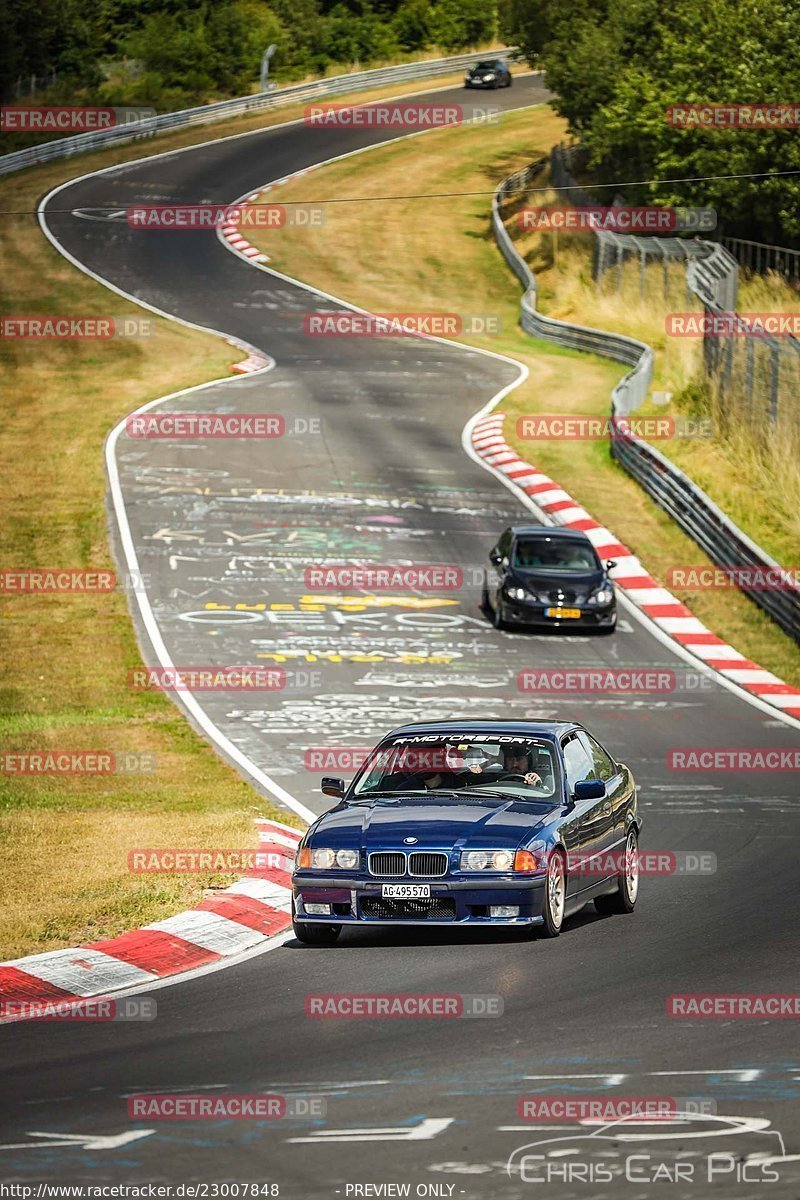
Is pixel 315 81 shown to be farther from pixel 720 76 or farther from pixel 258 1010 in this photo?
pixel 258 1010

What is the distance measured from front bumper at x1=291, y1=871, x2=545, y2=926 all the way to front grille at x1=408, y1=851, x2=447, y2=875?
0.21ft

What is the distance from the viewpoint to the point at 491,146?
248ft

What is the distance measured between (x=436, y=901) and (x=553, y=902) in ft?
2.62

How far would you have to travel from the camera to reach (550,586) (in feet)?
90.6

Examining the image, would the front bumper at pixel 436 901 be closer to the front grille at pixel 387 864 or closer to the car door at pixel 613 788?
the front grille at pixel 387 864

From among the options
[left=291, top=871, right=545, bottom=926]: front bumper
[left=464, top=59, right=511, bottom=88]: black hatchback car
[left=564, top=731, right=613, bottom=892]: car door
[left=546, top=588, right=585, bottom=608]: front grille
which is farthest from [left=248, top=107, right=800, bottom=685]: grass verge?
[left=291, top=871, right=545, bottom=926]: front bumper

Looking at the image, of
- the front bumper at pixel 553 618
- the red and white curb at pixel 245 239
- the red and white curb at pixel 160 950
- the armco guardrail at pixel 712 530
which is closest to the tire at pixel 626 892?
the red and white curb at pixel 160 950

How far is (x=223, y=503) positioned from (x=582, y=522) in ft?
21.6

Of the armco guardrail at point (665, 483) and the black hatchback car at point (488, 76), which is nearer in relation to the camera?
the armco guardrail at point (665, 483)

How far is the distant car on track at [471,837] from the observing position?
38.5ft

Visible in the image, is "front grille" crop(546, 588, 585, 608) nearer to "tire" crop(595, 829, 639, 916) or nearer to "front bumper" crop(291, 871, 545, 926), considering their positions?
"tire" crop(595, 829, 639, 916)

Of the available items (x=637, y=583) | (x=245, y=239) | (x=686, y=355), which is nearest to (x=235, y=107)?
(x=245, y=239)

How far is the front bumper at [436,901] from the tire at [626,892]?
1.45 meters

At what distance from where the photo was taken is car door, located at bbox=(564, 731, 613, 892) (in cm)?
1255
